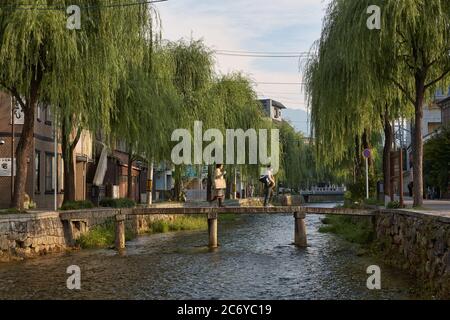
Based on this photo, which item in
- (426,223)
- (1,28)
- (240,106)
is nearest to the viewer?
(426,223)

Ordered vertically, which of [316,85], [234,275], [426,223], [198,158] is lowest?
[234,275]

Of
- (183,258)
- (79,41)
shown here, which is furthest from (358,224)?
(79,41)

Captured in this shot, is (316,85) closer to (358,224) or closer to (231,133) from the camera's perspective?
(358,224)

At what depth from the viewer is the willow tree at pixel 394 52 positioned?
16.1 meters

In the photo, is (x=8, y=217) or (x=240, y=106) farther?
(x=240, y=106)

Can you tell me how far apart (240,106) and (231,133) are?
2.71 meters

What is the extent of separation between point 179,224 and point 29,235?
1328cm

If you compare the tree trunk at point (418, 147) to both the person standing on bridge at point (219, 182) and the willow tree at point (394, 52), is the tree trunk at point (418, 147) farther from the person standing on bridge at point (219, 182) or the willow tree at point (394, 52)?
the person standing on bridge at point (219, 182)

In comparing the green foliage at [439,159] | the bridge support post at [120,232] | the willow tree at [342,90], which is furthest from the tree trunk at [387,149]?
the green foliage at [439,159]

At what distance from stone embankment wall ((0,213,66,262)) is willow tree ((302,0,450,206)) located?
9.56 m

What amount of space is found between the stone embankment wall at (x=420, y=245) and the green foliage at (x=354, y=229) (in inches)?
85.7

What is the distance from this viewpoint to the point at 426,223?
1273cm

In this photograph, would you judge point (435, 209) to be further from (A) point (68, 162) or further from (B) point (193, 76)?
(B) point (193, 76)

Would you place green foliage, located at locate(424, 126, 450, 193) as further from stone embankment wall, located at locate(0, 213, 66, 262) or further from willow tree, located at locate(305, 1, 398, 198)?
stone embankment wall, located at locate(0, 213, 66, 262)
